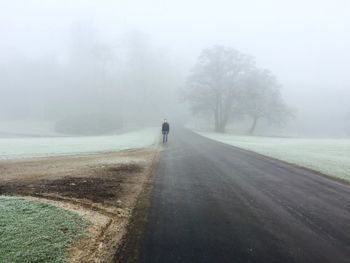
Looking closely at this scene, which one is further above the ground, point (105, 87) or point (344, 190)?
point (105, 87)

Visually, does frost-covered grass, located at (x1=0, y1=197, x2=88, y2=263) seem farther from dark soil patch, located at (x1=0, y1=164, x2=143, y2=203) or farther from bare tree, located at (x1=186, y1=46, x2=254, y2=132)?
bare tree, located at (x1=186, y1=46, x2=254, y2=132)

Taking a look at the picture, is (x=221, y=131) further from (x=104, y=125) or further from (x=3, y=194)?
(x=3, y=194)

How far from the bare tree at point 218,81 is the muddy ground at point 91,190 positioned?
44562mm

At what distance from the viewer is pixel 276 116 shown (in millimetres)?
65375

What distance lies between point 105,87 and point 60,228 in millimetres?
101374

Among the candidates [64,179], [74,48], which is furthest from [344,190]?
[74,48]

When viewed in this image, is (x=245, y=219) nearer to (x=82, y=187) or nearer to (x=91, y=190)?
(x=91, y=190)

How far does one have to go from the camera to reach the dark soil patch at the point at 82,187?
34.0 ft

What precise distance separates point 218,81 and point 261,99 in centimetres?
825

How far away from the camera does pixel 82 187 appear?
37.3ft

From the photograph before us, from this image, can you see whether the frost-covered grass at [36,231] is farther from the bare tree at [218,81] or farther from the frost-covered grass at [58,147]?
the bare tree at [218,81]

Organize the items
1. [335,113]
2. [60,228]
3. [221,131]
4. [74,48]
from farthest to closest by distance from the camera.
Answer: [74,48]
[335,113]
[221,131]
[60,228]

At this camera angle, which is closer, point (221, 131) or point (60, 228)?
point (60, 228)

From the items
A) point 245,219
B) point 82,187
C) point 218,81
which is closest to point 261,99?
point 218,81
